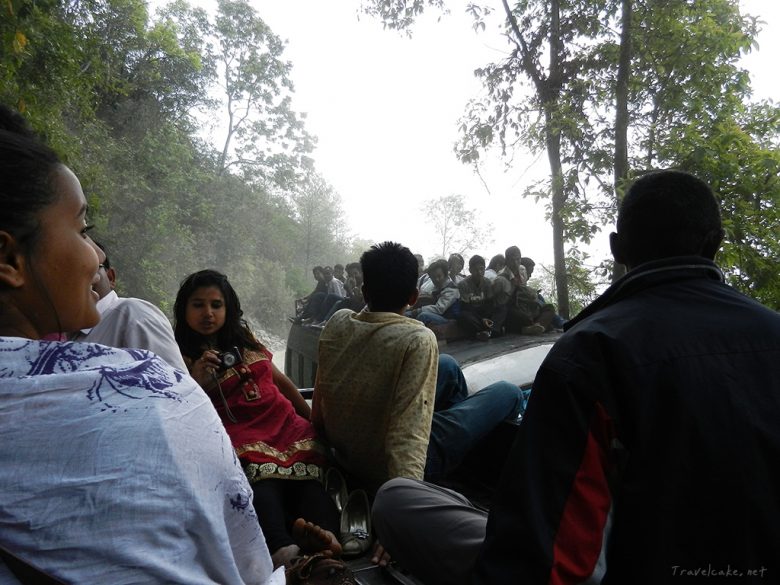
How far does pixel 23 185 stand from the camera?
2.77ft

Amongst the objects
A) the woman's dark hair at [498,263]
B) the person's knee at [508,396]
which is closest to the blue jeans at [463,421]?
the person's knee at [508,396]

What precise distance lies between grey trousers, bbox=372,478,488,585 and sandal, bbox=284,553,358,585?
182 millimetres

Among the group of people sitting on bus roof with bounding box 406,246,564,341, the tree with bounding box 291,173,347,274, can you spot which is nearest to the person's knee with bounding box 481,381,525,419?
the group of people sitting on bus roof with bounding box 406,246,564,341

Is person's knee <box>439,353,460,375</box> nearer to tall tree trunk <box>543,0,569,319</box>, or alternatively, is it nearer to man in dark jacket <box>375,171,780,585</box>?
man in dark jacket <box>375,171,780,585</box>

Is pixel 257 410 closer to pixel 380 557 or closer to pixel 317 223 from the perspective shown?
pixel 380 557

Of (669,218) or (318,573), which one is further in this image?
(318,573)

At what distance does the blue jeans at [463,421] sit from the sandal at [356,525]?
0.32 m

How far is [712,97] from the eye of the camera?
23.3 ft

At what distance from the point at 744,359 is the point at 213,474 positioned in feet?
3.53

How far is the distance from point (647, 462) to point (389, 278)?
1.48 metres

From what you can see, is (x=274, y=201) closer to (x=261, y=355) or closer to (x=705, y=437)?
(x=261, y=355)

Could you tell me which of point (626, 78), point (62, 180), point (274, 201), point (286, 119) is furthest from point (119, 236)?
point (62, 180)

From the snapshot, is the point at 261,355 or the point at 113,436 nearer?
the point at 113,436

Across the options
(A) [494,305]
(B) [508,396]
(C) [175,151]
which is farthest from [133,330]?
(C) [175,151]
